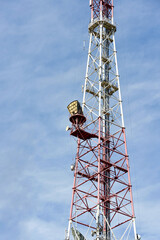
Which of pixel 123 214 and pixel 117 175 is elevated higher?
pixel 117 175

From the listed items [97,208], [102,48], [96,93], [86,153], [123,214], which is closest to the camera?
[97,208]

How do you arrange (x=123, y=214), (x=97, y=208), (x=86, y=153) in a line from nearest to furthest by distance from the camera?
(x=97, y=208) < (x=123, y=214) < (x=86, y=153)

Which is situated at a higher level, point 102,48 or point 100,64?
point 102,48

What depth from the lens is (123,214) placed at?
195 ft

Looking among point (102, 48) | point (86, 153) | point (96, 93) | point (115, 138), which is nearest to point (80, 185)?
point (86, 153)

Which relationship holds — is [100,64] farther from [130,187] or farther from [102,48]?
[130,187]

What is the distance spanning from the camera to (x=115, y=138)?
65938 millimetres

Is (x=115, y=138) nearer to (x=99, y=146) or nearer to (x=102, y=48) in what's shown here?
(x=99, y=146)

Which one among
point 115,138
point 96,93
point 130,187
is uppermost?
point 96,93

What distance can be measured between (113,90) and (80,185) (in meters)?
17.8

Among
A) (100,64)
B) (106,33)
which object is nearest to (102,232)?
(100,64)

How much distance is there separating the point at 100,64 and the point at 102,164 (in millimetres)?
16867

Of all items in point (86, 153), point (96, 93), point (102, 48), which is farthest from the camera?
point (102, 48)

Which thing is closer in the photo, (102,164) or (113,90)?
(102,164)
